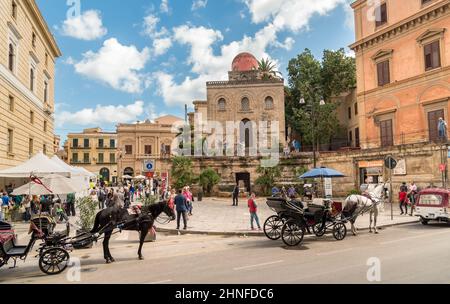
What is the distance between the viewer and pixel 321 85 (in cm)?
3844

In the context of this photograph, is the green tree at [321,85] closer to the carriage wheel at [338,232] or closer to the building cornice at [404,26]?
the building cornice at [404,26]

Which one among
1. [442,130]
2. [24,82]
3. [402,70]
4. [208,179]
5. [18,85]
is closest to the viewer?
[442,130]

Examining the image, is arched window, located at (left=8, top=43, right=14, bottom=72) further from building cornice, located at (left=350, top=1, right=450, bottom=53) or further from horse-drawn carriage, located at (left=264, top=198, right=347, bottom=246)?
building cornice, located at (left=350, top=1, right=450, bottom=53)

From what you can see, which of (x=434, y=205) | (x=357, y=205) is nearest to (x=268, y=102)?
(x=434, y=205)

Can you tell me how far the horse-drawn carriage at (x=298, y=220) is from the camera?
380 inches

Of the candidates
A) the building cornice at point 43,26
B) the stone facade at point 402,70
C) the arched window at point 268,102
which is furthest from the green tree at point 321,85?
the building cornice at point 43,26

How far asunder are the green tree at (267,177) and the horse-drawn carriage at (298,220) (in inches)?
729

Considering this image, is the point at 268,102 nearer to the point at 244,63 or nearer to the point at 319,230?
the point at 244,63

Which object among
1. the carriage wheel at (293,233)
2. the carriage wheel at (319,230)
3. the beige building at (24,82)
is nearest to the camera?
the carriage wheel at (293,233)

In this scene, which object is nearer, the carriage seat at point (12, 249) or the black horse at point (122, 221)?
the carriage seat at point (12, 249)

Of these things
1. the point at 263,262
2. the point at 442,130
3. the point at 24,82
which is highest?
the point at 24,82

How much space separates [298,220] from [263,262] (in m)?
2.49
